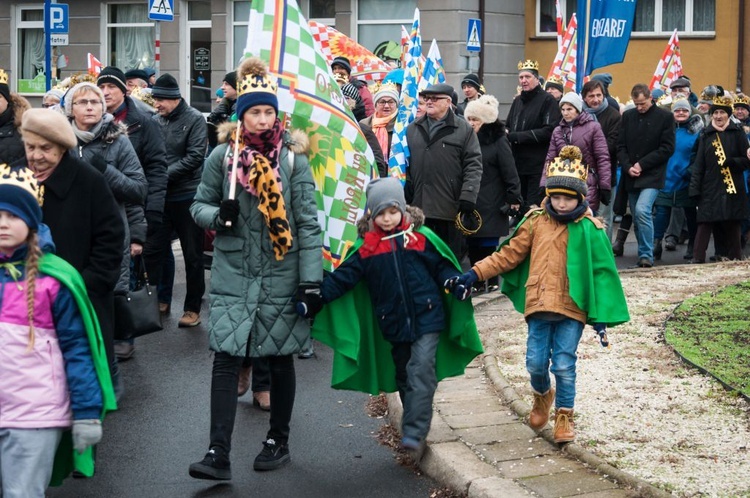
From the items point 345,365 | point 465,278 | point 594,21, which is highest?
point 594,21

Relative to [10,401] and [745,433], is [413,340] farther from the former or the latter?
[10,401]

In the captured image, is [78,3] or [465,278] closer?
[465,278]

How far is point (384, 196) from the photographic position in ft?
22.6

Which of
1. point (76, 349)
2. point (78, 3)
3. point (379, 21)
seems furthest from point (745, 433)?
point (78, 3)

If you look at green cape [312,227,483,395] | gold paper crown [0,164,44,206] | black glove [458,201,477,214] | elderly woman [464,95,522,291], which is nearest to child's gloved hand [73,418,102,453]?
gold paper crown [0,164,44,206]

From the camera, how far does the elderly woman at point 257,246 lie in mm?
6551

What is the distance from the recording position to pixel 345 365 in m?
6.99

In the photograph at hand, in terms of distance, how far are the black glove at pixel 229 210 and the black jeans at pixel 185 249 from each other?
4328 millimetres

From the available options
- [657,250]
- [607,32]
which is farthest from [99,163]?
[607,32]

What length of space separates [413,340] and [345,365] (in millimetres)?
401

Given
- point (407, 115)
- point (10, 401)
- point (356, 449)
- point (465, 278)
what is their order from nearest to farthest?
1. point (10, 401)
2. point (465, 278)
3. point (356, 449)
4. point (407, 115)

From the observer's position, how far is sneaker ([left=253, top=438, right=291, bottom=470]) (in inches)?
265

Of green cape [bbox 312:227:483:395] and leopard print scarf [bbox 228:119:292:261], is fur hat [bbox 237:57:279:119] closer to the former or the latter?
leopard print scarf [bbox 228:119:292:261]

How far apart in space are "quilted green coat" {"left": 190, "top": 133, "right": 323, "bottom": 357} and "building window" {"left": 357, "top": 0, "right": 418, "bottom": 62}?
70.4 feet
